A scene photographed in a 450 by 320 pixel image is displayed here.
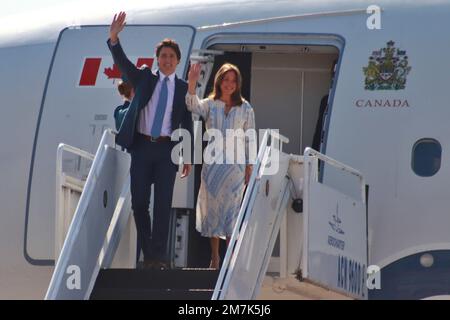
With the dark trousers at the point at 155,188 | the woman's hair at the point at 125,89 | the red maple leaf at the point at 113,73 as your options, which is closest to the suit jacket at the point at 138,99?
the dark trousers at the point at 155,188

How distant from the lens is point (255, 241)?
10.1 metres

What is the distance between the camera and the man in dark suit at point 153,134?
1060cm

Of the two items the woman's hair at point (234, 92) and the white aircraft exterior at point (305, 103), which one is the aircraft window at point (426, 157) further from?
the woman's hair at point (234, 92)

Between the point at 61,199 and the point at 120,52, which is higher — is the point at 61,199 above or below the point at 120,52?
below

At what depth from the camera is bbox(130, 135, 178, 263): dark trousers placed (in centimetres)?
1059

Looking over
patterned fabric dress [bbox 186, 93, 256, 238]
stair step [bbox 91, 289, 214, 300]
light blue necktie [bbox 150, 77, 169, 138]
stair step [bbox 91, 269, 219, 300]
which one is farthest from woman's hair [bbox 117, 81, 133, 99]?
stair step [bbox 91, 289, 214, 300]

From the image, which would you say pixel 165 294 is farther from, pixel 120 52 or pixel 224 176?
pixel 120 52

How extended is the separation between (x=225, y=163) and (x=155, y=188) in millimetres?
733

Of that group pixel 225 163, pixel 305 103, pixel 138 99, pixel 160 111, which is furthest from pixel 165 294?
pixel 305 103

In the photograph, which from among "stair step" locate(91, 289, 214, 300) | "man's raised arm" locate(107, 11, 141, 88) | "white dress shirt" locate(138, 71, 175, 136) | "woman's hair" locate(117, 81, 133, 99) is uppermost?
"man's raised arm" locate(107, 11, 141, 88)

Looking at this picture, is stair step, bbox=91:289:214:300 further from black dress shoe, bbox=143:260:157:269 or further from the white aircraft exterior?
the white aircraft exterior

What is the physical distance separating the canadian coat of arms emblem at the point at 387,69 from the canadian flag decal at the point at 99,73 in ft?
7.30

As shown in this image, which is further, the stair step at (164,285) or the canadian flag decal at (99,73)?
the canadian flag decal at (99,73)

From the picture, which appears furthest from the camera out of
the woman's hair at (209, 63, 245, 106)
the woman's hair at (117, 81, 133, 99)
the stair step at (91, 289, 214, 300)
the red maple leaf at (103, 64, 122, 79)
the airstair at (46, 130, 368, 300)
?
the red maple leaf at (103, 64, 122, 79)
